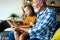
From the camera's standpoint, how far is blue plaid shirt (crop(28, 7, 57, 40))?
2.24 meters

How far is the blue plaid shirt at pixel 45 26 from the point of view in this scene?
2.24 m

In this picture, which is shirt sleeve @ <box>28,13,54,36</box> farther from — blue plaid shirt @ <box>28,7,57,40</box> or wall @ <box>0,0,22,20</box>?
wall @ <box>0,0,22,20</box>

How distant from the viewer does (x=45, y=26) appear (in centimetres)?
223

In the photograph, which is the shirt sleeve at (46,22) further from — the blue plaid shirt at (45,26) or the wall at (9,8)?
the wall at (9,8)

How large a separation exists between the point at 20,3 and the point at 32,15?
1.77 metres

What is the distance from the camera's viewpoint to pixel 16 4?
4.77 meters

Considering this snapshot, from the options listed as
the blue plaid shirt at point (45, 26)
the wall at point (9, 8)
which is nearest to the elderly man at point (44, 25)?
the blue plaid shirt at point (45, 26)

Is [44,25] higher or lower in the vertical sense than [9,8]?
higher

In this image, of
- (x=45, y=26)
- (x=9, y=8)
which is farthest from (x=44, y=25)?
(x=9, y=8)

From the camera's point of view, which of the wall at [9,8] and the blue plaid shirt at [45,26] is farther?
the wall at [9,8]

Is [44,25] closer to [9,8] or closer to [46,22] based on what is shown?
[46,22]

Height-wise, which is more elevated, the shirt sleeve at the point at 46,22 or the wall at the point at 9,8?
the shirt sleeve at the point at 46,22

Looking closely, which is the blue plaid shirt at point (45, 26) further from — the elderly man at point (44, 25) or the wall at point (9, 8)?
the wall at point (9, 8)

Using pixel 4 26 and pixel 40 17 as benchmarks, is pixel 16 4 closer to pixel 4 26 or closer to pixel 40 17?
pixel 4 26
